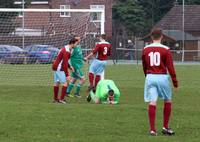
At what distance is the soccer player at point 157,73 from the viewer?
40.9 feet

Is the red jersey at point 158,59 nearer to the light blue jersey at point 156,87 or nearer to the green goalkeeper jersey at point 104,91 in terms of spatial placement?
the light blue jersey at point 156,87

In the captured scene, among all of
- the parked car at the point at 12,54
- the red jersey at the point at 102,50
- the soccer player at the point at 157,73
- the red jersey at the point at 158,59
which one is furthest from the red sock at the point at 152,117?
the parked car at the point at 12,54

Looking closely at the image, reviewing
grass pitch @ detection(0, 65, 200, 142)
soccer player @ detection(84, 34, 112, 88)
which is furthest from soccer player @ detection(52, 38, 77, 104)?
soccer player @ detection(84, 34, 112, 88)

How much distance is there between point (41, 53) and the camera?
30828 millimetres

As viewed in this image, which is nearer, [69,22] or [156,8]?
[69,22]

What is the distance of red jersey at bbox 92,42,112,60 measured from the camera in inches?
862

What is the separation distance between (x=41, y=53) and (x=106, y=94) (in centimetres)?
1207

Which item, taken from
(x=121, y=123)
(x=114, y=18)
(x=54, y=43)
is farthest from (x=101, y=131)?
(x=114, y=18)

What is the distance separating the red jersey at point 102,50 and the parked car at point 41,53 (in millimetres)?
6604

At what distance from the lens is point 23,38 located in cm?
3481

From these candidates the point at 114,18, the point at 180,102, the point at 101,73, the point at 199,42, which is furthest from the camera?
Result: the point at 114,18

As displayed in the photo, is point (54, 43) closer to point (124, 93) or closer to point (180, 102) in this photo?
point (124, 93)

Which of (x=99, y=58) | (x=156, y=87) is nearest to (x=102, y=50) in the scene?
(x=99, y=58)

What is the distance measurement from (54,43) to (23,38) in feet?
18.0
